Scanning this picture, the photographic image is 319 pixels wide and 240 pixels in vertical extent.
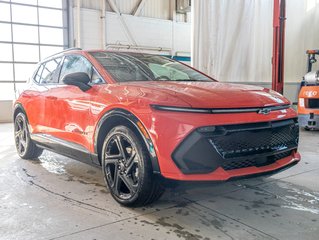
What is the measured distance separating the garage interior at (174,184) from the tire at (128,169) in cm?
12

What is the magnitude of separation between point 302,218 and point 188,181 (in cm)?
100

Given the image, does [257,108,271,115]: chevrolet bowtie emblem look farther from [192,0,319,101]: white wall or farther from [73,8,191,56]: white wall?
[73,8,191,56]: white wall

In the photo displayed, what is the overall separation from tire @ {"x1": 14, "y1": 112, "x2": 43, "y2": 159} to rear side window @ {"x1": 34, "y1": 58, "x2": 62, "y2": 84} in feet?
1.86

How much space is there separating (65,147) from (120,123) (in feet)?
3.16

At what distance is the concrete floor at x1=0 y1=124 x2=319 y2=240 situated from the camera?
2287mm

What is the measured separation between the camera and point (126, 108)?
102 inches

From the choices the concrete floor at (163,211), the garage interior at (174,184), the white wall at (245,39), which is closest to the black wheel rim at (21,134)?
the garage interior at (174,184)

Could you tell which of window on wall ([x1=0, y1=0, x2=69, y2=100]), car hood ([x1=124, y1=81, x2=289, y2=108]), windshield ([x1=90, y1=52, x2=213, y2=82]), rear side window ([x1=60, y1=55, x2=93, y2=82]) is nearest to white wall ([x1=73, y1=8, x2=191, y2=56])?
window on wall ([x1=0, y1=0, x2=69, y2=100])

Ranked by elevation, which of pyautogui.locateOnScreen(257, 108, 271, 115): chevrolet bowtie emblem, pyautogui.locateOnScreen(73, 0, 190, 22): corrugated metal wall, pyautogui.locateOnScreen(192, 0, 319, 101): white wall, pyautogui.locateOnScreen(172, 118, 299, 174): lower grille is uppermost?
pyautogui.locateOnScreen(73, 0, 190, 22): corrugated metal wall

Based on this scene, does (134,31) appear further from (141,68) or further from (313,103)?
(141,68)

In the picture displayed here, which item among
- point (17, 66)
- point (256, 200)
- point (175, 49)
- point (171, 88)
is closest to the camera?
point (171, 88)

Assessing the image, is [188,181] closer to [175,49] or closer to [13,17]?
[13,17]

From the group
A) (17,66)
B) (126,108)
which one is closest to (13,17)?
(17,66)

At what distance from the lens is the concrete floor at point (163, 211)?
2287 mm
